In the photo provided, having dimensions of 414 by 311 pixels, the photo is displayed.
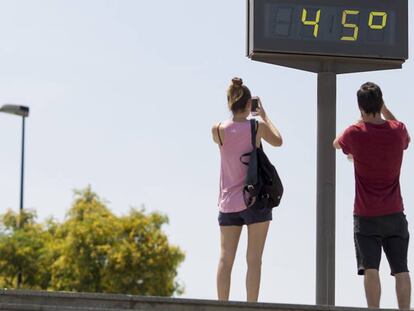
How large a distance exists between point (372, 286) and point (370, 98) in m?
1.56

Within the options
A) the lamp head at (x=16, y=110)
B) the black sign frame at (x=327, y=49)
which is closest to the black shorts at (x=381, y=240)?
the black sign frame at (x=327, y=49)

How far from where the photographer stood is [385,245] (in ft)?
39.8

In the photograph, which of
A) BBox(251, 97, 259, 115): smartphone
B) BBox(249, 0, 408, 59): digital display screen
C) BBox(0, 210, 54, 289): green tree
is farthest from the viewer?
BBox(0, 210, 54, 289): green tree

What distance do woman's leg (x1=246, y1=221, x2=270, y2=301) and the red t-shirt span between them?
0.80 m

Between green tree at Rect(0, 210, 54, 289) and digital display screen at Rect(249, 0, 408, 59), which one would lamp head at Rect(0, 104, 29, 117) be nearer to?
green tree at Rect(0, 210, 54, 289)

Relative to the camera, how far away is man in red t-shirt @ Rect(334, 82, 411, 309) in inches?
468

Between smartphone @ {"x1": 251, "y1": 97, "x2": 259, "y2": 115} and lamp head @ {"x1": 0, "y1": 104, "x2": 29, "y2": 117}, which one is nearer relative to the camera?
smartphone @ {"x1": 251, "y1": 97, "x2": 259, "y2": 115}

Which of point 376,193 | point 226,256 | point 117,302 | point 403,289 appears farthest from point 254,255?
point 117,302

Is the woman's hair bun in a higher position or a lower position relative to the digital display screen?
lower

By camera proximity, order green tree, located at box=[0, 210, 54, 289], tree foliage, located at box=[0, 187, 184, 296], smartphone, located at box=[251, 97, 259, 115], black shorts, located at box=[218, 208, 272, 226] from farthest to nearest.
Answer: green tree, located at box=[0, 210, 54, 289], tree foliage, located at box=[0, 187, 184, 296], smartphone, located at box=[251, 97, 259, 115], black shorts, located at box=[218, 208, 272, 226]

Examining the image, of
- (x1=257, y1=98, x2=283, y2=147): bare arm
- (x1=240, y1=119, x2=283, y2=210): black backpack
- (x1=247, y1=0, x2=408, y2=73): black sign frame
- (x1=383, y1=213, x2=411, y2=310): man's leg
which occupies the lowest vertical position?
(x1=383, y1=213, x2=411, y2=310): man's leg

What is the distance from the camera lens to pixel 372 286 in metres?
11.9

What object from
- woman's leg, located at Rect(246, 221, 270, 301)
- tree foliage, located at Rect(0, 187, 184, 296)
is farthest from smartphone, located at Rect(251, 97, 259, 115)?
tree foliage, located at Rect(0, 187, 184, 296)

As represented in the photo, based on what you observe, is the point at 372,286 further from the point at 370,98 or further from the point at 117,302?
the point at 117,302
